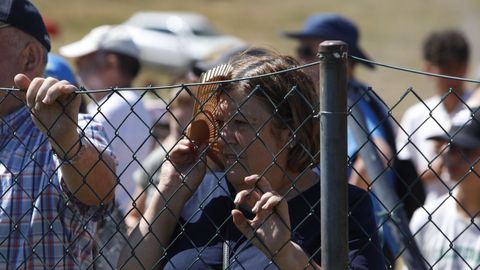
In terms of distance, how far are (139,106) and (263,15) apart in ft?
96.7

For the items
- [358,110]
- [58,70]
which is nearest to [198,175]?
[358,110]

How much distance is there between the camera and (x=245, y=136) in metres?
2.71

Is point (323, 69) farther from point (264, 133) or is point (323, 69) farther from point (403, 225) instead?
point (403, 225)

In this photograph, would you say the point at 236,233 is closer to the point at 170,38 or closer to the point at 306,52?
the point at 306,52

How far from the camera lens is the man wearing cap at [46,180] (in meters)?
2.84

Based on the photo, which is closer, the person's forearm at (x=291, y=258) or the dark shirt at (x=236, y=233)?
the person's forearm at (x=291, y=258)

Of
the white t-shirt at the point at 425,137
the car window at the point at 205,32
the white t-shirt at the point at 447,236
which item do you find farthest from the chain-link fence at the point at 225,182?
the car window at the point at 205,32

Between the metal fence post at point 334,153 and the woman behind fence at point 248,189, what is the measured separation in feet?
0.33

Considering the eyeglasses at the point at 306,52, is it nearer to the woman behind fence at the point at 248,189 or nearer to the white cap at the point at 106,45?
the white cap at the point at 106,45

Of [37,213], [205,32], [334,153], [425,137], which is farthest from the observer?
[205,32]

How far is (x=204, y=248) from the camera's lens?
279 centimetres

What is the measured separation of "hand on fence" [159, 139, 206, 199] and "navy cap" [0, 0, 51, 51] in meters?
0.80

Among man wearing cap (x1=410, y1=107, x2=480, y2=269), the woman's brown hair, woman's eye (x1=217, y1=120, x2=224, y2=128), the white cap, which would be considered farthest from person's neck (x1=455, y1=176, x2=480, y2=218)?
the white cap

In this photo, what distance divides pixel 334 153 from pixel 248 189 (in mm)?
325
